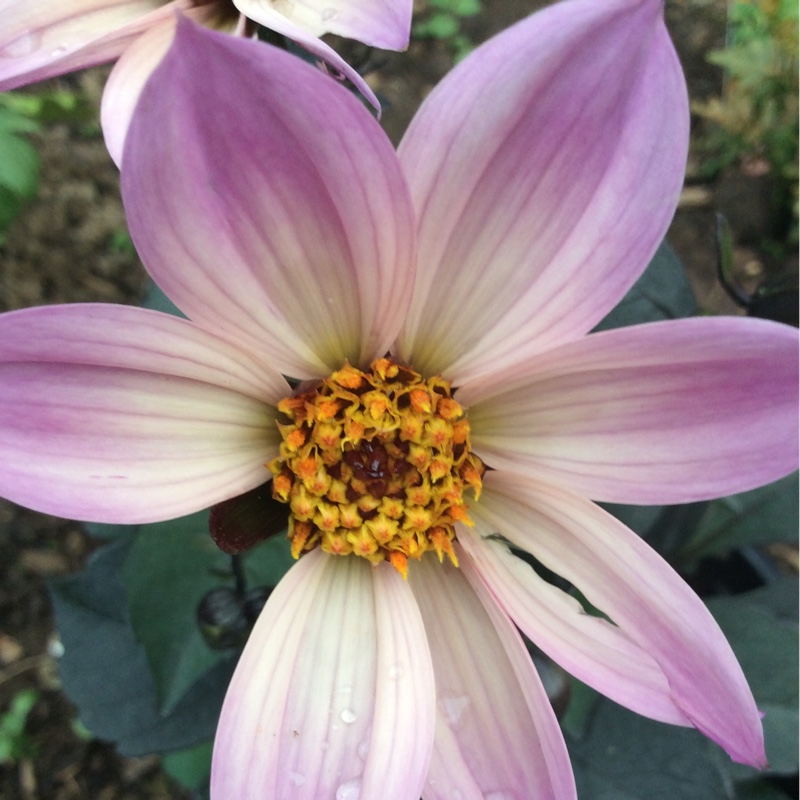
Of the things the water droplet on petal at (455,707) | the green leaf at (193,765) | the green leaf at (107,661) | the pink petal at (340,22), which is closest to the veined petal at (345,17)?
the pink petal at (340,22)

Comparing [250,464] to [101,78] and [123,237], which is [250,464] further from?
[101,78]

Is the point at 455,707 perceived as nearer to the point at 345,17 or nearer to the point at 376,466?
the point at 376,466

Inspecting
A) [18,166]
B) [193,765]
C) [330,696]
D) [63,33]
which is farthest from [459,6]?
[330,696]

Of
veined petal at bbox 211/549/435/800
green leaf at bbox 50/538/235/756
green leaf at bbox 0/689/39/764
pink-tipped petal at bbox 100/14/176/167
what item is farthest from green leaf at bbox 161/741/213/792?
pink-tipped petal at bbox 100/14/176/167

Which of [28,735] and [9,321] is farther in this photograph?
[28,735]

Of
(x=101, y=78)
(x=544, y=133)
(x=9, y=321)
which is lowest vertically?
(x=101, y=78)

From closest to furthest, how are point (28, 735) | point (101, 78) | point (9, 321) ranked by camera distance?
point (9, 321), point (28, 735), point (101, 78)

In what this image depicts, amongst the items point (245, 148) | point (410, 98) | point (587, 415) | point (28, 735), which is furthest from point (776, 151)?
point (28, 735)

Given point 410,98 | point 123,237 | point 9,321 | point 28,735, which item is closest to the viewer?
point 9,321
